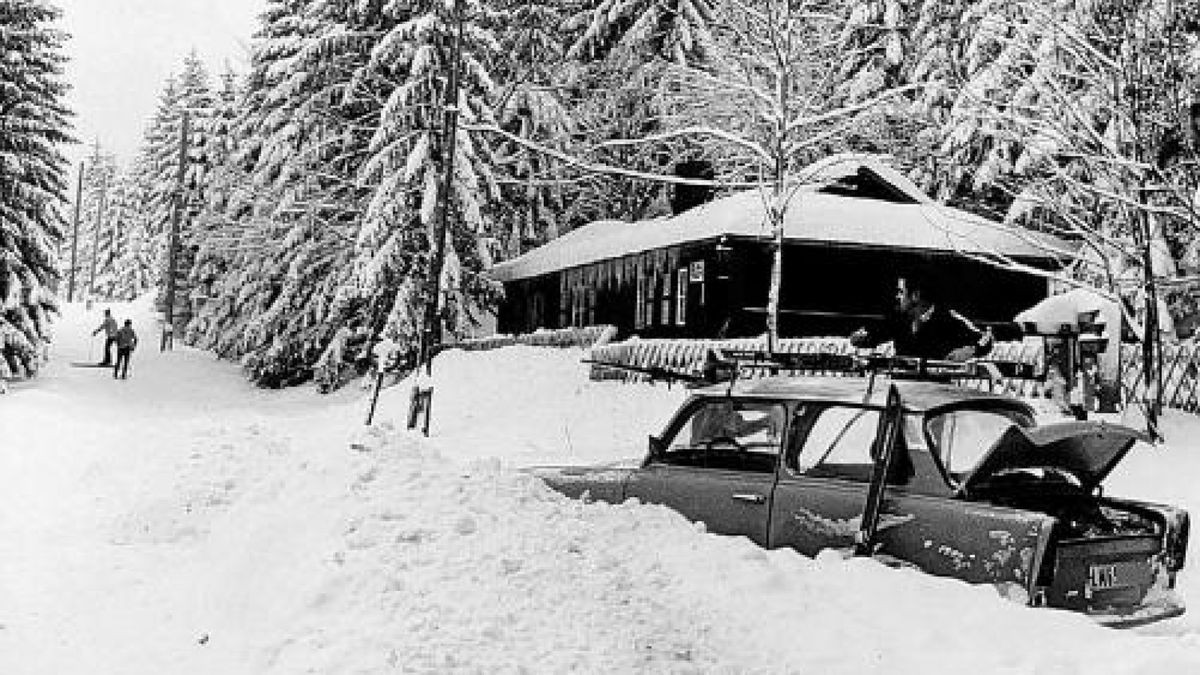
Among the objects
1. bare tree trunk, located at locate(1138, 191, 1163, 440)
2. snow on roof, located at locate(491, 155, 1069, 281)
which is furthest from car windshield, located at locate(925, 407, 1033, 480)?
snow on roof, located at locate(491, 155, 1069, 281)

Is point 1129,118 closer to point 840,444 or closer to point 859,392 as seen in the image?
point 859,392

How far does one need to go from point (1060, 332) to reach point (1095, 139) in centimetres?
301

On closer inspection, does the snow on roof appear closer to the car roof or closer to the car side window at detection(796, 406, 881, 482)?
the car roof

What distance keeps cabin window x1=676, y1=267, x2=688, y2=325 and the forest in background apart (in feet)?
9.31

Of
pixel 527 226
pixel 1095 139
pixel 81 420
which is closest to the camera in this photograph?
pixel 1095 139

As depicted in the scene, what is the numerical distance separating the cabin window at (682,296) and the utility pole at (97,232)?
7488cm

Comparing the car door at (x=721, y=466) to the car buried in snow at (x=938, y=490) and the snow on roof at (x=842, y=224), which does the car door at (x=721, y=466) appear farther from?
the snow on roof at (x=842, y=224)

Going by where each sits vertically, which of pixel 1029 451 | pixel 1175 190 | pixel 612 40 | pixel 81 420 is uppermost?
pixel 612 40

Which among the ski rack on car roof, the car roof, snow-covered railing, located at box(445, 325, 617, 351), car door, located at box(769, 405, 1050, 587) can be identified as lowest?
car door, located at box(769, 405, 1050, 587)

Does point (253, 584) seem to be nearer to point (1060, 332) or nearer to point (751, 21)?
point (1060, 332)

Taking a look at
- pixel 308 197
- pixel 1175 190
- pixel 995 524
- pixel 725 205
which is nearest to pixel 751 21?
pixel 725 205

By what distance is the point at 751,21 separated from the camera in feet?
83.2

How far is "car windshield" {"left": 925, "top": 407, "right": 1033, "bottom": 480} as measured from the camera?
5992mm

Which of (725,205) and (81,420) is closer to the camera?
(81,420)
